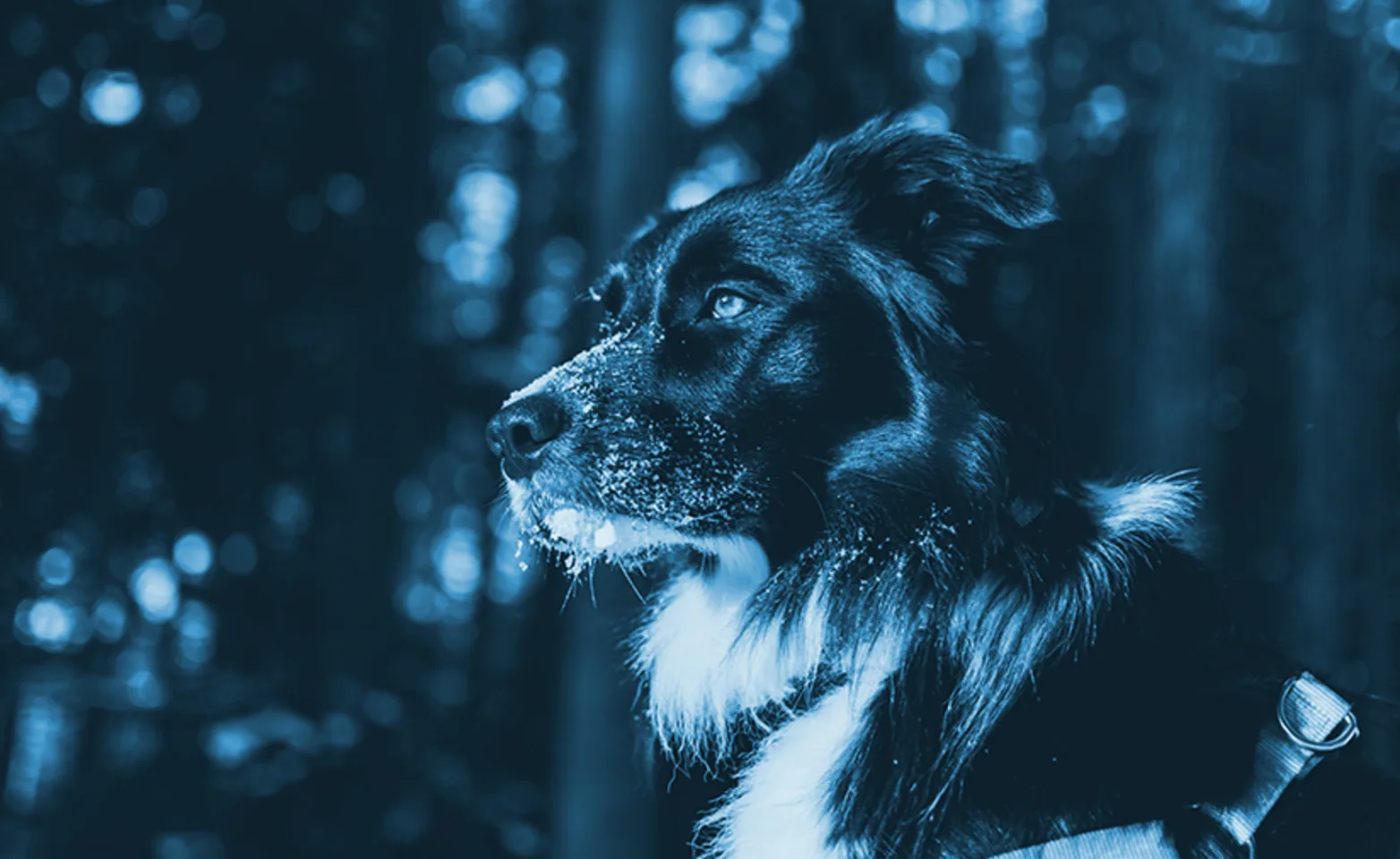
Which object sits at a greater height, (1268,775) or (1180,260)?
(1268,775)

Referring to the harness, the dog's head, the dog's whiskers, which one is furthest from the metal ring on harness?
the dog's whiskers

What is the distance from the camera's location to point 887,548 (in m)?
2.10

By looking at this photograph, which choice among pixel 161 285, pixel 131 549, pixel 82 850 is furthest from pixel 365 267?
pixel 82 850

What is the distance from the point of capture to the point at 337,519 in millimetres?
6004

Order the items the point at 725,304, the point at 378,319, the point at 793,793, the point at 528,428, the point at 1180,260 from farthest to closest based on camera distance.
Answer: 1. the point at 1180,260
2. the point at 378,319
3. the point at 725,304
4. the point at 528,428
5. the point at 793,793

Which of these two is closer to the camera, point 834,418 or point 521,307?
point 834,418

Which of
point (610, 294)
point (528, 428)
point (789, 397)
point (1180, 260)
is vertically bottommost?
point (1180, 260)

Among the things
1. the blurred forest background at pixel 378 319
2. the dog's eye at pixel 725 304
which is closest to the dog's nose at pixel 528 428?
the blurred forest background at pixel 378 319

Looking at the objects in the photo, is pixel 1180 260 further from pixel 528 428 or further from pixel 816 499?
pixel 528 428

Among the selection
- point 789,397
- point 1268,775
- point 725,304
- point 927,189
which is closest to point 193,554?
point 725,304

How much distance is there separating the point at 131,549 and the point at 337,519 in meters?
1.44

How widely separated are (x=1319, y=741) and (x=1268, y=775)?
0.32 ft

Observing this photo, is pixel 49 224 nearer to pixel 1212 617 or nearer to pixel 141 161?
pixel 141 161

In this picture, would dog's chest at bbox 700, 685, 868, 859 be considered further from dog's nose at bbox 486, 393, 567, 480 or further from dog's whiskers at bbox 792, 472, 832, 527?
dog's nose at bbox 486, 393, 567, 480
